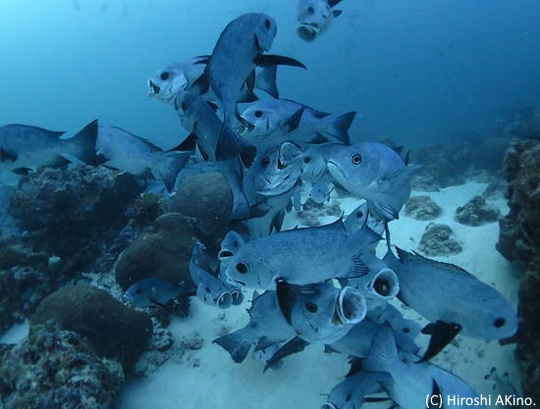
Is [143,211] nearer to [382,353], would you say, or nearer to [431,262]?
[382,353]

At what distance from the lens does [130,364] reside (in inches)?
232

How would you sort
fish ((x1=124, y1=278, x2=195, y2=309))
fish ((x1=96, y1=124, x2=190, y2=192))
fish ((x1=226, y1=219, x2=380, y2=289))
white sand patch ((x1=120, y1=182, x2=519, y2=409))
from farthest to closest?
fish ((x1=124, y1=278, x2=195, y2=309)) → white sand patch ((x1=120, y1=182, x2=519, y2=409)) → fish ((x1=96, y1=124, x2=190, y2=192)) → fish ((x1=226, y1=219, x2=380, y2=289))

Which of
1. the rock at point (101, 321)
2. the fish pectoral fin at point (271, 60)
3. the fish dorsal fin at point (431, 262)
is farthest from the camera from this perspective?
the rock at point (101, 321)

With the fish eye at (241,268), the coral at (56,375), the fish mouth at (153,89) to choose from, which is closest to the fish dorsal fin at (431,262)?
the fish eye at (241,268)

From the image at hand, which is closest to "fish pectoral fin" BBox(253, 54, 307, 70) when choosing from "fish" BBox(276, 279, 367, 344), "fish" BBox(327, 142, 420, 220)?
Result: "fish" BBox(327, 142, 420, 220)

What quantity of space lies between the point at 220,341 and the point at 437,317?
8.68 feet

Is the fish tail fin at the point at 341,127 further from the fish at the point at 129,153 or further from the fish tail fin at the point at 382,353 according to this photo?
the fish tail fin at the point at 382,353

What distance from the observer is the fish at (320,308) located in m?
2.61

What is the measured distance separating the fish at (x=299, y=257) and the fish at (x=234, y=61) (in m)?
0.83

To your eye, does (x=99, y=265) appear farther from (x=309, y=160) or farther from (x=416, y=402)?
(x=416, y=402)

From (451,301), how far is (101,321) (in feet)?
18.0

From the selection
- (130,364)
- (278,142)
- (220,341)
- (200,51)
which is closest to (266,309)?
(220,341)

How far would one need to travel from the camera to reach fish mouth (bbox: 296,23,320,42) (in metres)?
4.51

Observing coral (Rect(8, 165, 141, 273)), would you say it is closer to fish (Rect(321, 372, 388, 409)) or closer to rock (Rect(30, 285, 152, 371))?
rock (Rect(30, 285, 152, 371))
